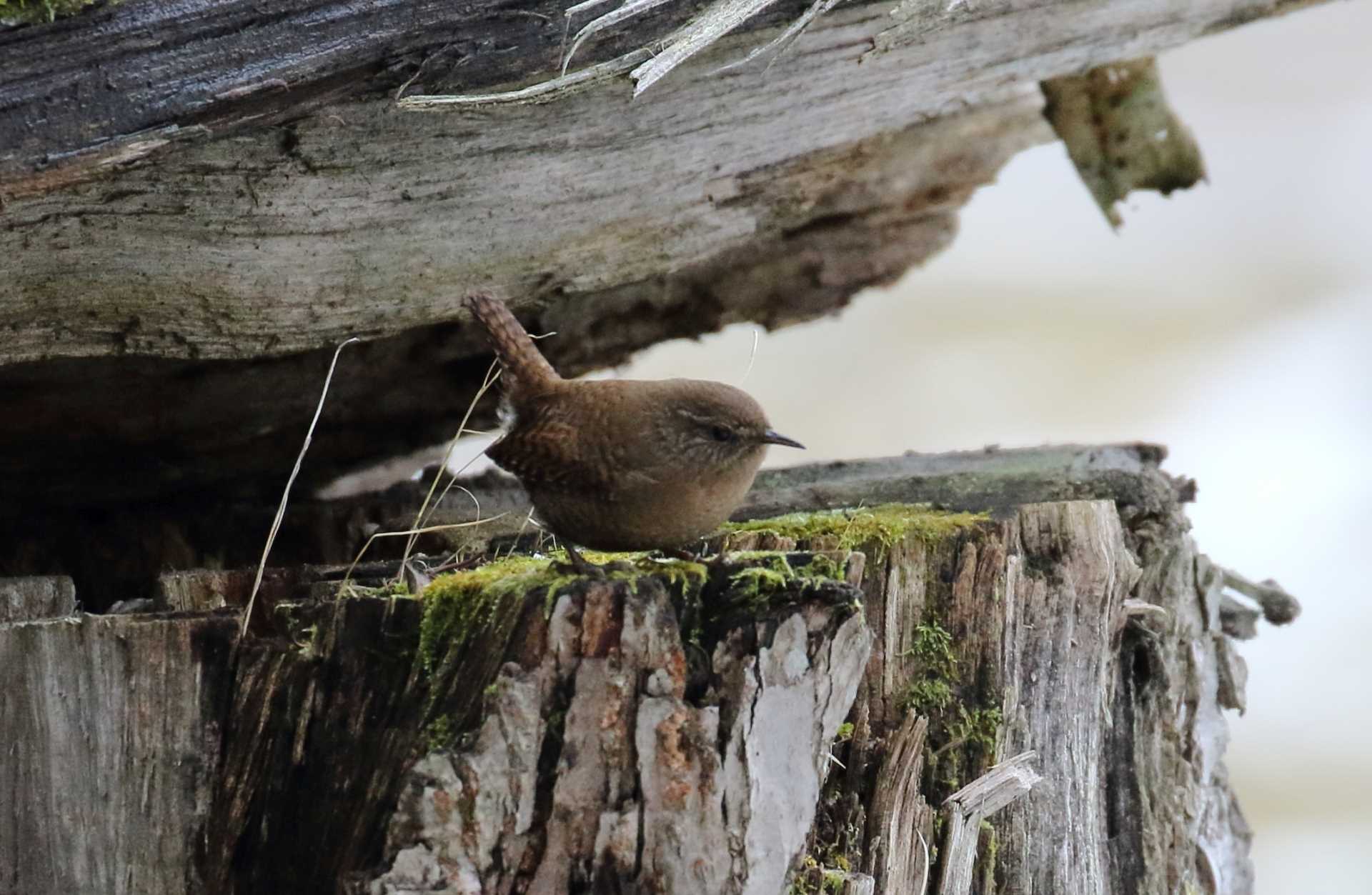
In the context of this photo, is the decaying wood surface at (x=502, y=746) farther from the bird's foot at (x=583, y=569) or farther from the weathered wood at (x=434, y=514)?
the weathered wood at (x=434, y=514)

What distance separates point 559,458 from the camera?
9.13 ft

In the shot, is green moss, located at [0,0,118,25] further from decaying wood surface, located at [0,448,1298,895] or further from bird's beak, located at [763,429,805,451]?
bird's beak, located at [763,429,805,451]

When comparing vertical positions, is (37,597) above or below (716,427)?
below

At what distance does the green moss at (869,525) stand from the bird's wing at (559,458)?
1.71 ft

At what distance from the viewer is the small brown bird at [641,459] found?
8.84 ft

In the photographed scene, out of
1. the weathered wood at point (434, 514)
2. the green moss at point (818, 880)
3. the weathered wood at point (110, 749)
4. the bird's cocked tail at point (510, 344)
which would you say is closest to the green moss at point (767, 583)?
the green moss at point (818, 880)

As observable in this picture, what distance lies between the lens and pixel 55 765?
237cm

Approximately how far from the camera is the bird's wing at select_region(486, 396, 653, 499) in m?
2.72

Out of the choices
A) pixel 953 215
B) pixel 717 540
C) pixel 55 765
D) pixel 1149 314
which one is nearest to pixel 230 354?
pixel 55 765

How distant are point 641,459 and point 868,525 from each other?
2.00 ft

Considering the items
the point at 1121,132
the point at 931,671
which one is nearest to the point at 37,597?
the point at 931,671

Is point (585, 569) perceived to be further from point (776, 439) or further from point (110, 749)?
point (110, 749)

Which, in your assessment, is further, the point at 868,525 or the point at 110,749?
the point at 868,525

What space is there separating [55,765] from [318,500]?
1.57 metres
